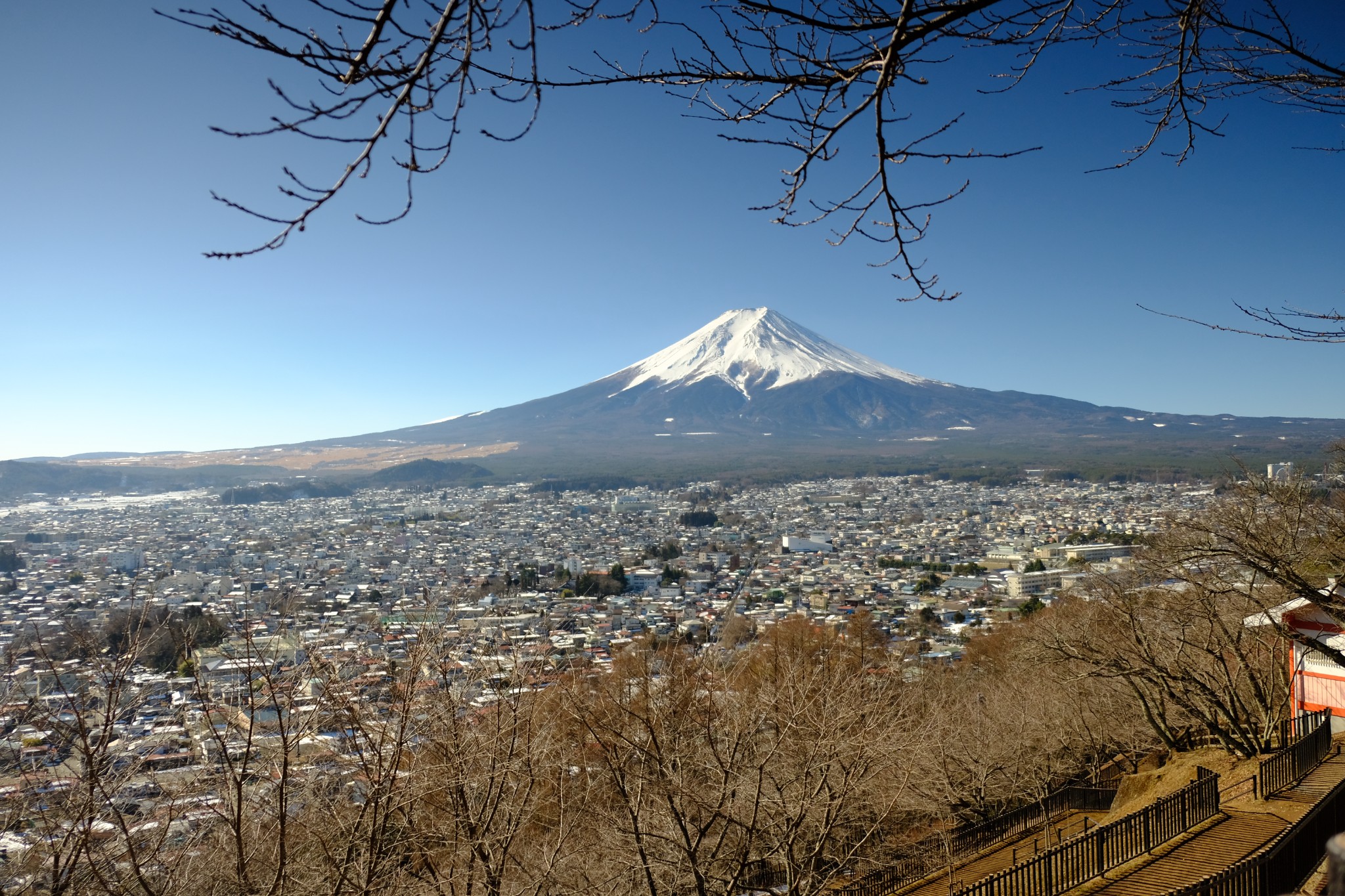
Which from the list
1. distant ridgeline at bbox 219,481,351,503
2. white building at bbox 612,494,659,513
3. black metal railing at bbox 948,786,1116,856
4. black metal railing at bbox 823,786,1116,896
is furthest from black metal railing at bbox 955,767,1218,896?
distant ridgeline at bbox 219,481,351,503

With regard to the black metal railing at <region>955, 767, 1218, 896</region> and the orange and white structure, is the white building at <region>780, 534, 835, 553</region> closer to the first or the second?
the orange and white structure

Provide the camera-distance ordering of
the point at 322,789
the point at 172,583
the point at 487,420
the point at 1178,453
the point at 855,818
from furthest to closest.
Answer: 1. the point at 487,420
2. the point at 1178,453
3. the point at 172,583
4. the point at 855,818
5. the point at 322,789

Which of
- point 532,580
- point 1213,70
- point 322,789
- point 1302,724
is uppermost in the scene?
point 1213,70

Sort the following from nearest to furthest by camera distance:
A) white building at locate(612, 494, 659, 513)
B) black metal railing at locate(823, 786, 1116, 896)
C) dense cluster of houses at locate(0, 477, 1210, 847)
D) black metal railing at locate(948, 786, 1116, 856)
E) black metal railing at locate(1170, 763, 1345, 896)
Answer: black metal railing at locate(1170, 763, 1345, 896)
dense cluster of houses at locate(0, 477, 1210, 847)
black metal railing at locate(823, 786, 1116, 896)
black metal railing at locate(948, 786, 1116, 856)
white building at locate(612, 494, 659, 513)

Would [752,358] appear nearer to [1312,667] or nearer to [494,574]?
[494,574]

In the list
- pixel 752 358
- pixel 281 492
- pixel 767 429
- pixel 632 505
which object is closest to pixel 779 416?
pixel 767 429

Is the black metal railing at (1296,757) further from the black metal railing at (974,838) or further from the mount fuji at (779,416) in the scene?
the mount fuji at (779,416)

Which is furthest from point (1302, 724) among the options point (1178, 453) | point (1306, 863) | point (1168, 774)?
point (1178, 453)

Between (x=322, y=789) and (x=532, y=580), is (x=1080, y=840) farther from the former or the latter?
(x=532, y=580)
